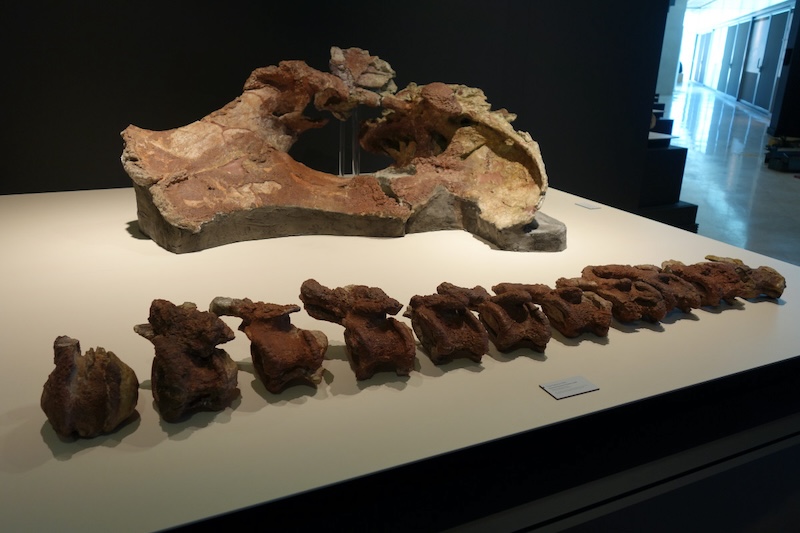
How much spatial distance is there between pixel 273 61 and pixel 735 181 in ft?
13.2

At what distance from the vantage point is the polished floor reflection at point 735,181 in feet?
14.2

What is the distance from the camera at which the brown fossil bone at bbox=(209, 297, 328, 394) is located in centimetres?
149

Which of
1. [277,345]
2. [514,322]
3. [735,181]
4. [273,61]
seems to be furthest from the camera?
[735,181]

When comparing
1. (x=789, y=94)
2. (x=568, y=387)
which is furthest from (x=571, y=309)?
(x=789, y=94)

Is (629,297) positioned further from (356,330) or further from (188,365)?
(188,365)

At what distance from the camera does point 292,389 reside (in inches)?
60.9

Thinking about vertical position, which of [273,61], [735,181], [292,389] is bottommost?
[735,181]

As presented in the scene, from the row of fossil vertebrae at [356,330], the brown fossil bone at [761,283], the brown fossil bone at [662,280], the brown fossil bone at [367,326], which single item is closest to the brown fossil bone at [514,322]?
the row of fossil vertebrae at [356,330]

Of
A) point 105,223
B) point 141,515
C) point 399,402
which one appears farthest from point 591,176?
point 141,515

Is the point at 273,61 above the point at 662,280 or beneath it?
above

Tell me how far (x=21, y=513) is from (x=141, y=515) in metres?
0.21

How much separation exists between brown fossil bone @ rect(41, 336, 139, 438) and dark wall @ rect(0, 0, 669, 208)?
105 inches

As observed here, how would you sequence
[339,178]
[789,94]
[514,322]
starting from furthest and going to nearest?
[789,94] < [339,178] < [514,322]

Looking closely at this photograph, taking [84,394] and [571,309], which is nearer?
[84,394]
